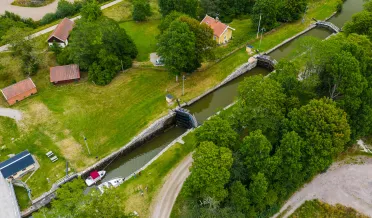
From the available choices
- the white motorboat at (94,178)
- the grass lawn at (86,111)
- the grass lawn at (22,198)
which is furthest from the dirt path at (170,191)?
the grass lawn at (22,198)

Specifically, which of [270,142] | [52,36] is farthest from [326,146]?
[52,36]

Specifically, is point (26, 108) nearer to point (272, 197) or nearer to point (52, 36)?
point (52, 36)

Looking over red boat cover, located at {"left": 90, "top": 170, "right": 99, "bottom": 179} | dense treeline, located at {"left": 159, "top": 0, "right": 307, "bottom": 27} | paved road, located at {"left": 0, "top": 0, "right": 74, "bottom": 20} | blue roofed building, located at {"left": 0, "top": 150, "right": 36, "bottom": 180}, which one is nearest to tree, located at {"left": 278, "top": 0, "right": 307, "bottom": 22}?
dense treeline, located at {"left": 159, "top": 0, "right": 307, "bottom": 27}

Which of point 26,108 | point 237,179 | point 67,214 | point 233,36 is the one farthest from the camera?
point 233,36

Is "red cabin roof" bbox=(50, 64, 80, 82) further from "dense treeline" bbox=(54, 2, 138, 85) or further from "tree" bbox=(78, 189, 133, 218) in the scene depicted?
"tree" bbox=(78, 189, 133, 218)

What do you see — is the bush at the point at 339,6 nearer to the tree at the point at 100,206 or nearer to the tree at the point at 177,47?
the tree at the point at 177,47

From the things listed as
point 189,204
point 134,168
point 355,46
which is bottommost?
point 134,168

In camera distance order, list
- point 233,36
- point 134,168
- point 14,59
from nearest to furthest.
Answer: point 134,168
point 14,59
point 233,36
